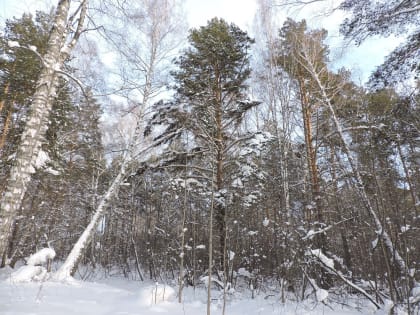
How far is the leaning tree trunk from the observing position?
3.20 metres

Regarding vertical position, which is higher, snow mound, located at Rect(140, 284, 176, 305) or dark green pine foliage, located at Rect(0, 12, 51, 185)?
dark green pine foliage, located at Rect(0, 12, 51, 185)

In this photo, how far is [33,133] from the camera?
3.54m

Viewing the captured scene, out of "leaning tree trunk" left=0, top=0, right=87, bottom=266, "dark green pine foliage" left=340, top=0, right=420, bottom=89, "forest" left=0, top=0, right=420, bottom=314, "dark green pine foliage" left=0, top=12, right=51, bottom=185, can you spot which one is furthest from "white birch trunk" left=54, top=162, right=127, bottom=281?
"dark green pine foliage" left=340, top=0, right=420, bottom=89

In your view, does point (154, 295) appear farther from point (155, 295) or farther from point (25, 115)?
point (25, 115)

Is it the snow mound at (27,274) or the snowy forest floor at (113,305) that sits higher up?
the snow mound at (27,274)

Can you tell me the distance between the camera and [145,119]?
26.0 ft

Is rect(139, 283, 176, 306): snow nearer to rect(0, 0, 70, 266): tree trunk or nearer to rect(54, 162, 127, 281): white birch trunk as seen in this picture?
rect(0, 0, 70, 266): tree trunk

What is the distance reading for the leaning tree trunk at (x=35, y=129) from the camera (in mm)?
3203

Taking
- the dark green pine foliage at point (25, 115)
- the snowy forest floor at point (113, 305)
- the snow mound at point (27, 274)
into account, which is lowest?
the snowy forest floor at point (113, 305)

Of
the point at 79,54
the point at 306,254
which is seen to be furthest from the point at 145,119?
the point at 306,254

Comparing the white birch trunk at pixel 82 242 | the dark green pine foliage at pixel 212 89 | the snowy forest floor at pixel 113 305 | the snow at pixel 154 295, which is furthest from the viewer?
the dark green pine foliage at pixel 212 89

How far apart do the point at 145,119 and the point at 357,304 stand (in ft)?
23.7

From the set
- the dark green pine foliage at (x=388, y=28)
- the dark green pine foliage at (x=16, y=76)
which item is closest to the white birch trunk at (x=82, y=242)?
the dark green pine foliage at (x=16, y=76)

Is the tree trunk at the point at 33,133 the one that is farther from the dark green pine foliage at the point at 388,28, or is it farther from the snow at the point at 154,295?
the dark green pine foliage at the point at 388,28
